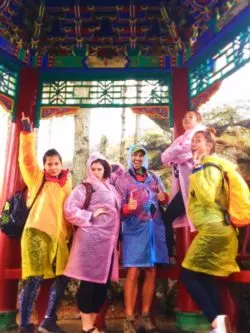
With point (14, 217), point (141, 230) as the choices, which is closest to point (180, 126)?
point (141, 230)

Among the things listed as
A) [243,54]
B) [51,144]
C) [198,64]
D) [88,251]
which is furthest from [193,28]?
[51,144]

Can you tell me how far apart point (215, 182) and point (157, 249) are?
1.05 metres

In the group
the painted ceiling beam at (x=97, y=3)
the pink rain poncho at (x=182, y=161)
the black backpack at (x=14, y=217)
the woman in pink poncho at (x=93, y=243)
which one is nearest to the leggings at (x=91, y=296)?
the woman in pink poncho at (x=93, y=243)

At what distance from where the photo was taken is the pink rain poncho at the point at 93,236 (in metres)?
3.67

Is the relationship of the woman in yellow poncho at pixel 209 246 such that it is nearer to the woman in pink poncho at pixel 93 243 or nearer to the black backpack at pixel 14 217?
the woman in pink poncho at pixel 93 243

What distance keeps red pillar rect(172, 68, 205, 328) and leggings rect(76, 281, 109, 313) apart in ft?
3.98

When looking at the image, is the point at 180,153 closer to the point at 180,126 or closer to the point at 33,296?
the point at 180,126

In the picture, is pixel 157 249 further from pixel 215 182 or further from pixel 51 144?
pixel 51 144

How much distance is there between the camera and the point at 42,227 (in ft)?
12.4

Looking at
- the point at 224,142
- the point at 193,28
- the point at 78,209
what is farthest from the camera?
the point at 224,142

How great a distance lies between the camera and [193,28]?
5094mm

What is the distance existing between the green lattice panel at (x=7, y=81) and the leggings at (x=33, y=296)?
277cm

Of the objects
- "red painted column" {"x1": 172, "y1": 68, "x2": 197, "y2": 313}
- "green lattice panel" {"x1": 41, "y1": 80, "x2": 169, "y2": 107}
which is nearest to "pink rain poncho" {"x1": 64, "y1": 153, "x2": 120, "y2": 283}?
"red painted column" {"x1": 172, "y1": 68, "x2": 197, "y2": 313}

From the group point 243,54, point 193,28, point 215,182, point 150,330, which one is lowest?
point 150,330
